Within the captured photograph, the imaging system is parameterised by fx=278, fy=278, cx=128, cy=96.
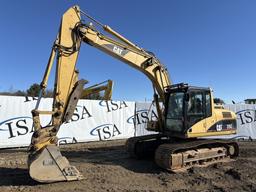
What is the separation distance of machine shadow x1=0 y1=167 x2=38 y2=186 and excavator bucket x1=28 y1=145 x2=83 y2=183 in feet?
1.57

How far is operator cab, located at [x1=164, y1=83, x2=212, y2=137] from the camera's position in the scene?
8.65 metres

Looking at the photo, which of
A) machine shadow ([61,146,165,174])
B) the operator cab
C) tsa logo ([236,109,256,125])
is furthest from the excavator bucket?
tsa logo ([236,109,256,125])

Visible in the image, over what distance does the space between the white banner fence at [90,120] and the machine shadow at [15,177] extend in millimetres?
4663

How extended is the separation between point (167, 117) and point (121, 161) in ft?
7.17

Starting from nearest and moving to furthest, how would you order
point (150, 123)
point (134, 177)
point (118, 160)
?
point (134, 177), point (118, 160), point (150, 123)

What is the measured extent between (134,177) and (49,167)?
2355mm

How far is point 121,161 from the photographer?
9.54 metres

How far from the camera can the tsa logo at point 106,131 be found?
50.3ft

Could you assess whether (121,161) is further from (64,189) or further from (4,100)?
(4,100)

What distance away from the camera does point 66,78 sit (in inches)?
283

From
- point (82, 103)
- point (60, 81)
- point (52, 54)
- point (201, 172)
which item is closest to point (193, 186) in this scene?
point (201, 172)

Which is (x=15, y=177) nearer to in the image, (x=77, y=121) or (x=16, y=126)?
(x=16, y=126)

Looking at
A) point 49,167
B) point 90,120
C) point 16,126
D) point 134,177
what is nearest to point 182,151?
point 134,177

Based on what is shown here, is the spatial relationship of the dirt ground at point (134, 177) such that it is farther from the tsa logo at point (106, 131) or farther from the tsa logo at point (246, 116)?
the tsa logo at point (246, 116)
